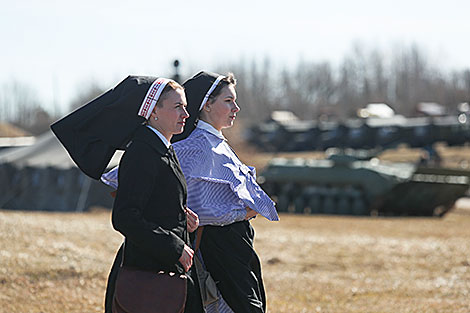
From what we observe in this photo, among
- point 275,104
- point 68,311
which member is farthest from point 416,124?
point 275,104

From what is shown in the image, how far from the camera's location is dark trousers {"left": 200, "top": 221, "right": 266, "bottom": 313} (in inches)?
154

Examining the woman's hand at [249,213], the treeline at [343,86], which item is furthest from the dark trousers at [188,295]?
the treeline at [343,86]

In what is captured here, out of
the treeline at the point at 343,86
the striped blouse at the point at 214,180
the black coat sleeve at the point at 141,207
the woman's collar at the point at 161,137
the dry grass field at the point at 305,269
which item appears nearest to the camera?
the black coat sleeve at the point at 141,207

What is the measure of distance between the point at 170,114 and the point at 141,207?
46 cm

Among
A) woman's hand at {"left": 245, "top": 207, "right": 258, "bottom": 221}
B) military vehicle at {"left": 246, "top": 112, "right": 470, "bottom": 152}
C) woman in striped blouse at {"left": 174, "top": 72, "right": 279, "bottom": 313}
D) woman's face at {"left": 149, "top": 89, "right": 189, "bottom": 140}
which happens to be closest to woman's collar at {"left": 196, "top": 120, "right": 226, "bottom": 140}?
woman in striped blouse at {"left": 174, "top": 72, "right": 279, "bottom": 313}

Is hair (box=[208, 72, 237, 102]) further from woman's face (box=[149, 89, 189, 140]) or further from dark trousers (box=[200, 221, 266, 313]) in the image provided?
dark trousers (box=[200, 221, 266, 313])

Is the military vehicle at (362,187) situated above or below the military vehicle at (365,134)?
above

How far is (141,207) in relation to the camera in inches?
130

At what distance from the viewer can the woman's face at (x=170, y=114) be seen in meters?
3.51

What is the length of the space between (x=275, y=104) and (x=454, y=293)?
74.5 meters

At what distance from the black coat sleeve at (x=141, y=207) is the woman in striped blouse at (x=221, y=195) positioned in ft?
1.61

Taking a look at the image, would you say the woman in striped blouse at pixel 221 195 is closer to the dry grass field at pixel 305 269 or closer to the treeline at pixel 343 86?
the dry grass field at pixel 305 269

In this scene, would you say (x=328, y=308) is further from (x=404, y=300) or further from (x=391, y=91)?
(x=391, y=91)

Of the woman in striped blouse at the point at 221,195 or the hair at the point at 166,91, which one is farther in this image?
the woman in striped blouse at the point at 221,195
